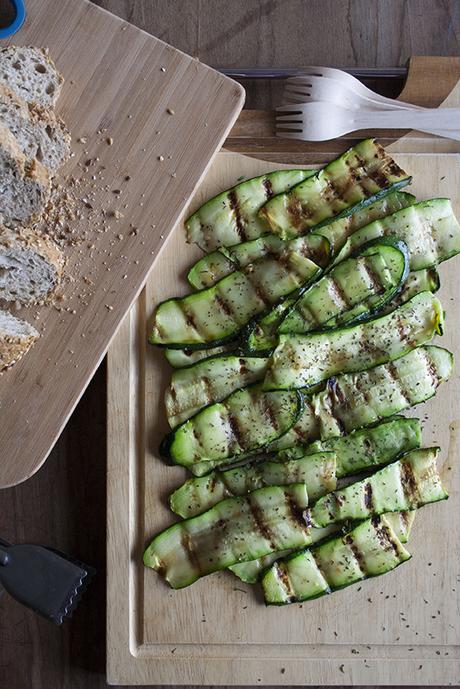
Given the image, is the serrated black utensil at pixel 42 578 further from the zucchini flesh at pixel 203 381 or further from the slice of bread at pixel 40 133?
the slice of bread at pixel 40 133

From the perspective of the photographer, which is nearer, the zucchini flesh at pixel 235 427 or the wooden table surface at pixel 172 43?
the zucchini flesh at pixel 235 427

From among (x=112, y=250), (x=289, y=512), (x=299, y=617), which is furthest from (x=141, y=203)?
(x=299, y=617)

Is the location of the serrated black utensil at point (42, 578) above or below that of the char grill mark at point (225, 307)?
below

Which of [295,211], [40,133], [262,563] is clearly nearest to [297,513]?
[262,563]

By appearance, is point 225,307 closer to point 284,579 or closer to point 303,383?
point 303,383

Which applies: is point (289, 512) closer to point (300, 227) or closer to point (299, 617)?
point (299, 617)

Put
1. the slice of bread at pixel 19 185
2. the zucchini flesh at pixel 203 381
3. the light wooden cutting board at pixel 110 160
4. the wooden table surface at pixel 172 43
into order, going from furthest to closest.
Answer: the wooden table surface at pixel 172 43
the zucchini flesh at pixel 203 381
the light wooden cutting board at pixel 110 160
the slice of bread at pixel 19 185

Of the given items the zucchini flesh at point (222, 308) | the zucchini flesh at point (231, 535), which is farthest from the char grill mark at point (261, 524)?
the zucchini flesh at point (222, 308)

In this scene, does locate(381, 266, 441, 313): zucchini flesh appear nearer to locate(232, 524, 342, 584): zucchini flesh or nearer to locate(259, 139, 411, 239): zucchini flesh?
locate(259, 139, 411, 239): zucchini flesh
